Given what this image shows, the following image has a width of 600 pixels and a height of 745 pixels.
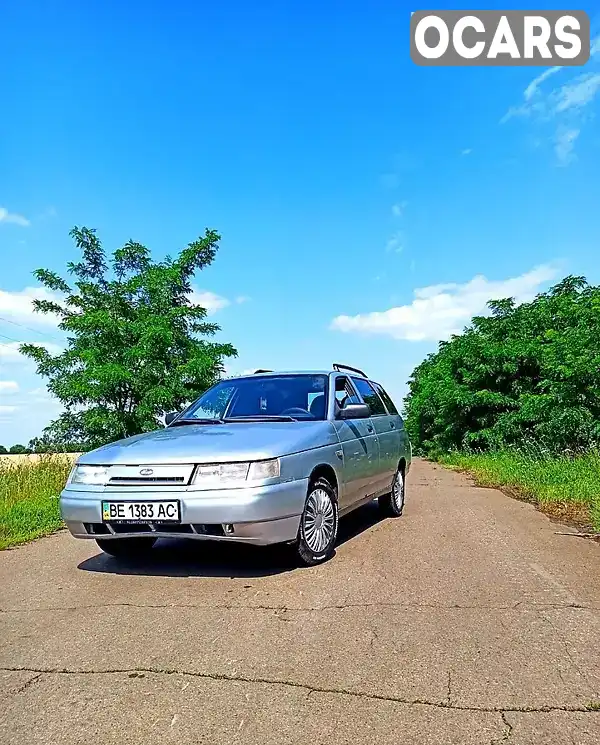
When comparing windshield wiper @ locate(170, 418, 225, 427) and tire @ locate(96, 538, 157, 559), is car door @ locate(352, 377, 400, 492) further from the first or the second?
tire @ locate(96, 538, 157, 559)

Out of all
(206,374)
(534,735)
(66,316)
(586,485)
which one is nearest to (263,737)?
(534,735)

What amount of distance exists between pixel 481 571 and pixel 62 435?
14075 mm

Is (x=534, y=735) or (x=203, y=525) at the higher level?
(x=203, y=525)

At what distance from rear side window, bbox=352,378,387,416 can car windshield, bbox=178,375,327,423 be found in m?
0.98

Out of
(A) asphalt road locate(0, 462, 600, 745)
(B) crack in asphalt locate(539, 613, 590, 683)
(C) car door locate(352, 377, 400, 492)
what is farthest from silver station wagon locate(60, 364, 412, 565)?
(B) crack in asphalt locate(539, 613, 590, 683)

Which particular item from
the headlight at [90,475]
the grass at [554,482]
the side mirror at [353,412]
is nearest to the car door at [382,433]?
the side mirror at [353,412]

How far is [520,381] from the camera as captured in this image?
80.3 feet

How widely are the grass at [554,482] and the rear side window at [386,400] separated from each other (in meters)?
2.32

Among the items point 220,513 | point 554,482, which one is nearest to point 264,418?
point 220,513

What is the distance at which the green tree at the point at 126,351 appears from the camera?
1630 cm

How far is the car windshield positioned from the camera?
263 inches

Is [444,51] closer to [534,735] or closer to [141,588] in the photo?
[141,588]

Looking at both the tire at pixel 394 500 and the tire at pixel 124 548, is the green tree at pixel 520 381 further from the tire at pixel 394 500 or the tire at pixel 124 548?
the tire at pixel 124 548

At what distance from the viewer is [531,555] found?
6.07 m
